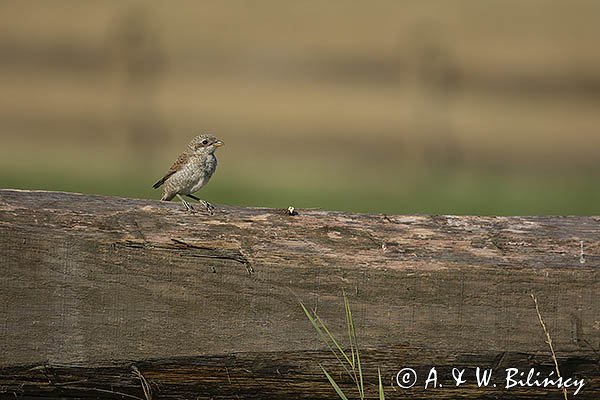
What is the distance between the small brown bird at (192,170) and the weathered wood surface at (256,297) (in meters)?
2.17

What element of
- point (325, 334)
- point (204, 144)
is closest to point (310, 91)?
point (204, 144)

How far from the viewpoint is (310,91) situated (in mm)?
21891

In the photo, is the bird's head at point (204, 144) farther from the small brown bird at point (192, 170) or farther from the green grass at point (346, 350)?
the green grass at point (346, 350)

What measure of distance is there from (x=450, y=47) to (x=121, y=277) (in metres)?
18.6

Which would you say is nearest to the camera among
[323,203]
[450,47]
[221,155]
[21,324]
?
[21,324]

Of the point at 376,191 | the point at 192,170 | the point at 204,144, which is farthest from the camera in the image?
the point at 376,191

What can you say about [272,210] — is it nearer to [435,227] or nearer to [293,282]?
[293,282]

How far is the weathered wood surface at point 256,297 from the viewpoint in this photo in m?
2.79

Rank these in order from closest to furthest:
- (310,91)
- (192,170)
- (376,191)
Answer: (192,170) < (376,191) < (310,91)

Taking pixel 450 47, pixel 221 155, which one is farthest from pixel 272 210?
pixel 450 47

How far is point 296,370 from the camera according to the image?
2.84 m

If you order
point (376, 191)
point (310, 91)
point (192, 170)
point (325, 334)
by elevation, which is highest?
point (310, 91)

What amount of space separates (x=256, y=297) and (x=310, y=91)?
19.2 meters

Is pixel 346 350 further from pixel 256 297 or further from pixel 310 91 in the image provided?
pixel 310 91
